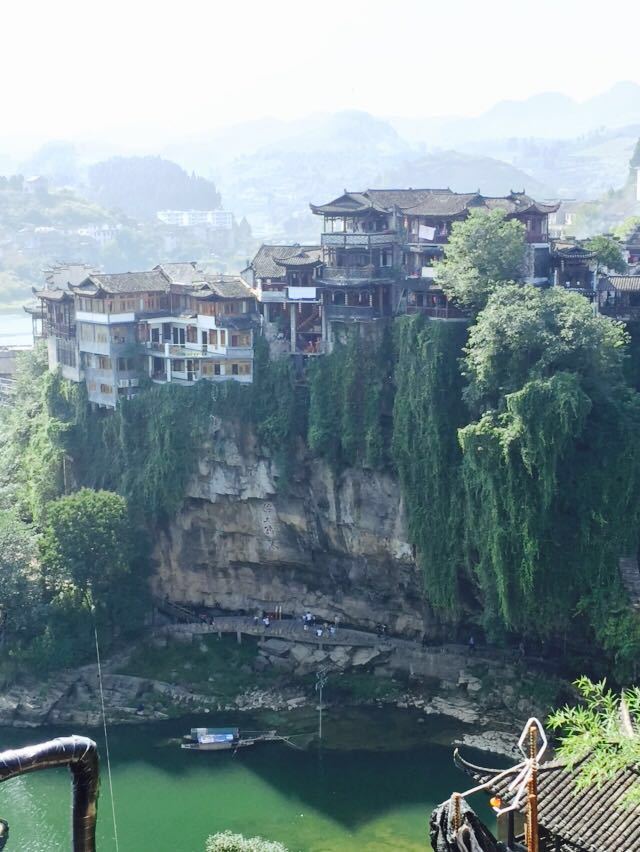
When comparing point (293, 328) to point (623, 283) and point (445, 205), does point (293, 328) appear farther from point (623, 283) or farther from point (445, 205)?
point (623, 283)

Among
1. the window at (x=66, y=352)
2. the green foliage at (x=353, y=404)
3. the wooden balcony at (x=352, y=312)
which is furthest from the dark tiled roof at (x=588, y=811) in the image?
the window at (x=66, y=352)

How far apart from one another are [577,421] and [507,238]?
5.29 m

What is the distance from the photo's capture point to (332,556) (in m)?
28.6

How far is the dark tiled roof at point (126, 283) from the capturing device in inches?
1222

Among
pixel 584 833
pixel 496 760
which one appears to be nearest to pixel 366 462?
pixel 496 760

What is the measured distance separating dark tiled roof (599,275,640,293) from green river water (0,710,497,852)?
10.1 metres

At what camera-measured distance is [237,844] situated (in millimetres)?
18781

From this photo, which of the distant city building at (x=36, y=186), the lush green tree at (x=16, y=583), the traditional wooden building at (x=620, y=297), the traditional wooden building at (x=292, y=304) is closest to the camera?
the lush green tree at (x=16, y=583)

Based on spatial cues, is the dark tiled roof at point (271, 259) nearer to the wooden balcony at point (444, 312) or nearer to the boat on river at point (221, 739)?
the wooden balcony at point (444, 312)

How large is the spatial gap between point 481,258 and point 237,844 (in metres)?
13.5

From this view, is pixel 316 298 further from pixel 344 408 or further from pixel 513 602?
pixel 513 602

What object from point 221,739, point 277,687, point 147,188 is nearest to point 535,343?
point 277,687

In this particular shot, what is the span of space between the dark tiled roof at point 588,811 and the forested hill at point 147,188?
348 ft

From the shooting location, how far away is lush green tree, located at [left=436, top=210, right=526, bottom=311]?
26.6 meters
